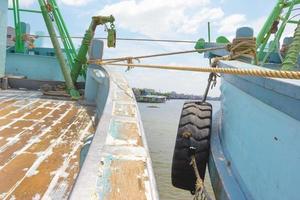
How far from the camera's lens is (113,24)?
9766 millimetres

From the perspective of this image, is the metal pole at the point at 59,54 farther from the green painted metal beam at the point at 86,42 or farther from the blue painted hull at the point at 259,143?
the blue painted hull at the point at 259,143

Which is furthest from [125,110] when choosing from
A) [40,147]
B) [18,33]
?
[18,33]

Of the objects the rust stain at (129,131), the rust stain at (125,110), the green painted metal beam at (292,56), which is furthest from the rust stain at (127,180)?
the green painted metal beam at (292,56)

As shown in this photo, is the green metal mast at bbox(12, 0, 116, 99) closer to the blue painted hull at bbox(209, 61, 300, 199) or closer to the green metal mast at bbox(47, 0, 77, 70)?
the green metal mast at bbox(47, 0, 77, 70)

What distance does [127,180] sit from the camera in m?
1.73

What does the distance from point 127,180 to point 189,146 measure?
1926 mm

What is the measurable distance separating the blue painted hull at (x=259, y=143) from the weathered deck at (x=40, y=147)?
4.78 ft

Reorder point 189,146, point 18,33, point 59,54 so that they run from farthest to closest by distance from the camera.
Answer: point 18,33
point 59,54
point 189,146

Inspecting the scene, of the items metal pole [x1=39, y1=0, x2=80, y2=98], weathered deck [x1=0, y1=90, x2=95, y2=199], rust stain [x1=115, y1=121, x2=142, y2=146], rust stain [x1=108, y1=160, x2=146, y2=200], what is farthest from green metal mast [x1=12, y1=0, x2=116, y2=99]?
rust stain [x1=108, y1=160, x2=146, y2=200]

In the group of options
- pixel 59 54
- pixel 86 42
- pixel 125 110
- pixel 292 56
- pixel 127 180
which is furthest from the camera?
pixel 59 54

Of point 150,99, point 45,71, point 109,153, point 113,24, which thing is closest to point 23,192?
point 109,153

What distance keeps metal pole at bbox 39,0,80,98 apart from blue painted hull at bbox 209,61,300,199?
6877 millimetres

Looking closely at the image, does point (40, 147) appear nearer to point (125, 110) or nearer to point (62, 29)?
point (125, 110)

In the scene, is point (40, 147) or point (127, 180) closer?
point (127, 180)
